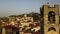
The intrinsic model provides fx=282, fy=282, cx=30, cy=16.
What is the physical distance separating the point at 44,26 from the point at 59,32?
3.29 ft

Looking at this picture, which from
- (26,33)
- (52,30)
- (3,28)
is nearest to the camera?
(52,30)

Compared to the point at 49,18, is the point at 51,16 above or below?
above

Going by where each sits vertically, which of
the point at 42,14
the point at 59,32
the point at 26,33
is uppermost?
the point at 42,14

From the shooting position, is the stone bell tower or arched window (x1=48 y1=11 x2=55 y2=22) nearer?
the stone bell tower

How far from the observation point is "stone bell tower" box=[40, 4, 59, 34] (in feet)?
53.7

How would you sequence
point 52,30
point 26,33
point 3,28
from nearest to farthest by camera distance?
point 52,30
point 3,28
point 26,33

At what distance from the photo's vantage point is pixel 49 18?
55.5ft

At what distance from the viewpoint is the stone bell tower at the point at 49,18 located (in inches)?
645

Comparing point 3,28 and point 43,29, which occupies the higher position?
point 43,29

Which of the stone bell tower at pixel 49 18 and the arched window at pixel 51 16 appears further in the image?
the arched window at pixel 51 16

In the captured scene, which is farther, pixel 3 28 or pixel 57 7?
pixel 3 28

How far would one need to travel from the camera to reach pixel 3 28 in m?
26.9

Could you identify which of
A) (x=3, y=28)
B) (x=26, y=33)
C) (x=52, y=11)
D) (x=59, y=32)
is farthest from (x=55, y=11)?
(x=26, y=33)

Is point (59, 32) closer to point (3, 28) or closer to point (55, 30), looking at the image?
point (55, 30)
